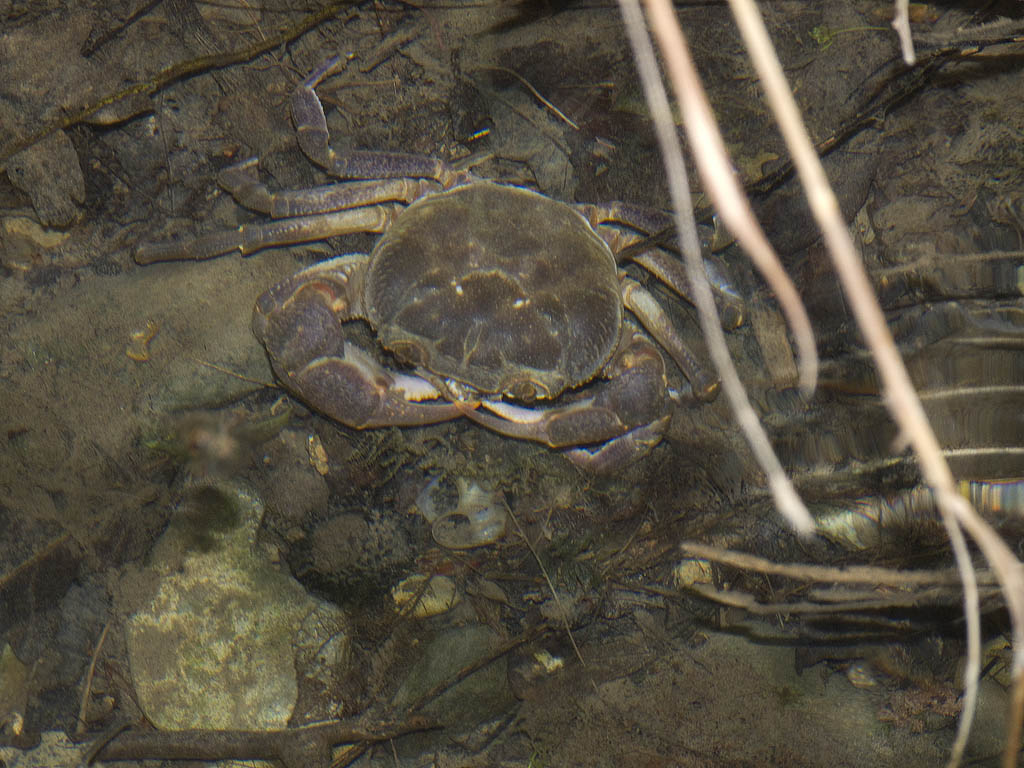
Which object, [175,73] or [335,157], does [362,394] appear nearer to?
[335,157]

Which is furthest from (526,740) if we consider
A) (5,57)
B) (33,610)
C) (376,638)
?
(5,57)

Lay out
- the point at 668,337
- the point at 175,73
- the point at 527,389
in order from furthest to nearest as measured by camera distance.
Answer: the point at 668,337 → the point at 175,73 → the point at 527,389

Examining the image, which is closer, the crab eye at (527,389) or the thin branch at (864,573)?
the thin branch at (864,573)

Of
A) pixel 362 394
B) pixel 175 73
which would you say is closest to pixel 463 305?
pixel 362 394

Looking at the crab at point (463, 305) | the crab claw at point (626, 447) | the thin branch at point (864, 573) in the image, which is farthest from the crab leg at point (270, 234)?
the thin branch at point (864, 573)

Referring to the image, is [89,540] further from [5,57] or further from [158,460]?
[5,57]

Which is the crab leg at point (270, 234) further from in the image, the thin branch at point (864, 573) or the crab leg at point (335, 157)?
the thin branch at point (864, 573)
